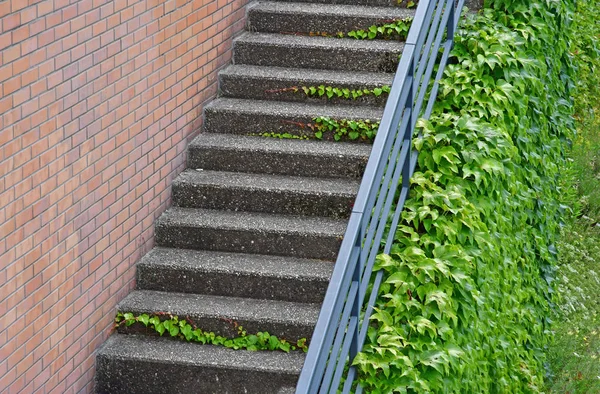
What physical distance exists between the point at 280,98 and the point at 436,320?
217 centimetres

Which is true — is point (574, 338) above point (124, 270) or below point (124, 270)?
below

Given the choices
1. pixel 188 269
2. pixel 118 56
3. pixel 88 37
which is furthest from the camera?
pixel 188 269

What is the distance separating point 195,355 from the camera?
5.06m

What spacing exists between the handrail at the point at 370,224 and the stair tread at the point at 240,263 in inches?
18.1

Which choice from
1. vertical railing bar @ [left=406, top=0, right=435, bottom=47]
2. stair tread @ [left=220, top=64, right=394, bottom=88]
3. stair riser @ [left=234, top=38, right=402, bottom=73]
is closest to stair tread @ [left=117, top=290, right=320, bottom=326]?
vertical railing bar @ [left=406, top=0, right=435, bottom=47]

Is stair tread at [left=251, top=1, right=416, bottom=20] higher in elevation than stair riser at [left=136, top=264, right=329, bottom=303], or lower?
higher

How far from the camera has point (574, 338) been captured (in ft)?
21.7

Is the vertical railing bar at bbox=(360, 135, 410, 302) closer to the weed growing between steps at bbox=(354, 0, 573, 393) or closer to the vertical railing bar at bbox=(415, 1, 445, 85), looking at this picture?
the weed growing between steps at bbox=(354, 0, 573, 393)

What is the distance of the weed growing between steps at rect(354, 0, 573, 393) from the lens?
188 inches

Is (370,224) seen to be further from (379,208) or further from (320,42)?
(320,42)

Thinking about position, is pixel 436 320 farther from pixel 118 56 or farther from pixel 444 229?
pixel 118 56

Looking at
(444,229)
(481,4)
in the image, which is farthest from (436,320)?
(481,4)

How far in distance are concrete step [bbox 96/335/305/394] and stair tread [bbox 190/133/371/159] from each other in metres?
1.37

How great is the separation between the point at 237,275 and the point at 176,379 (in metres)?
0.69
